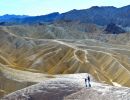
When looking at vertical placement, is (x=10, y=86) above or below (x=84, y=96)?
below

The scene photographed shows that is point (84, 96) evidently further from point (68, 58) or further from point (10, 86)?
point (68, 58)

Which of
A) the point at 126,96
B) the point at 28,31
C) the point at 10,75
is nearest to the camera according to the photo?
the point at 126,96

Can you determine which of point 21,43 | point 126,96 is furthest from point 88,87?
point 21,43

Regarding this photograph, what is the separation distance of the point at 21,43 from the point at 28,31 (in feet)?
92.6

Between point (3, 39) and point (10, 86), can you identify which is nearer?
point (10, 86)

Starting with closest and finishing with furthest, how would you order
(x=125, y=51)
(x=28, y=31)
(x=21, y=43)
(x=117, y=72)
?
(x=117, y=72) < (x=125, y=51) < (x=21, y=43) < (x=28, y=31)

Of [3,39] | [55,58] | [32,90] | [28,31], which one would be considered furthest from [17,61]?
[32,90]

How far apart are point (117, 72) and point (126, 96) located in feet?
228

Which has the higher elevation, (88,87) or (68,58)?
(88,87)

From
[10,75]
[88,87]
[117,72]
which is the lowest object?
[117,72]

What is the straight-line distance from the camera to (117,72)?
96.5 m

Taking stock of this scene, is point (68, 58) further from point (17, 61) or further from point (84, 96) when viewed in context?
point (84, 96)

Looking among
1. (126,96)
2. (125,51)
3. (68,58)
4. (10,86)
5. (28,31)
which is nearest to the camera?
(126,96)

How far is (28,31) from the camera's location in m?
164
